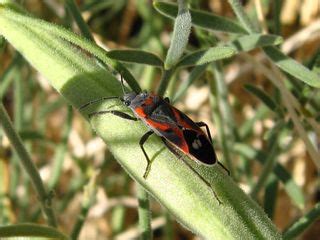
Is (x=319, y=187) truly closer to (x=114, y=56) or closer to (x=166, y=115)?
(x=166, y=115)

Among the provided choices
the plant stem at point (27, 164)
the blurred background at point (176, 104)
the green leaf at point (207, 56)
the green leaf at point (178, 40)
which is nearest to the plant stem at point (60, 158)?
the blurred background at point (176, 104)

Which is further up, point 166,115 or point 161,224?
point 166,115

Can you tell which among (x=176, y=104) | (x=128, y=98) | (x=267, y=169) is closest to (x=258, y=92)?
(x=267, y=169)

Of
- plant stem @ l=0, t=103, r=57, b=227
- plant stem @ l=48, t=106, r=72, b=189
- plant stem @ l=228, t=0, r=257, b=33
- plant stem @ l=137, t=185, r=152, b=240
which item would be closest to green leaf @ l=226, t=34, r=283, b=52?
plant stem @ l=228, t=0, r=257, b=33

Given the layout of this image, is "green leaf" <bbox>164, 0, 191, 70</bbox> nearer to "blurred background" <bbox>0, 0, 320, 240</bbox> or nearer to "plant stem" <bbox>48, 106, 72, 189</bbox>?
"blurred background" <bbox>0, 0, 320, 240</bbox>

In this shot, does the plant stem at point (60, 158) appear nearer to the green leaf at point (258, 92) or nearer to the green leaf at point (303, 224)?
the green leaf at point (258, 92)

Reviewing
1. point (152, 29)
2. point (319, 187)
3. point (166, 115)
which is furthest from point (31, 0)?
point (166, 115)

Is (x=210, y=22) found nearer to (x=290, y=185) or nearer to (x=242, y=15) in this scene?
(x=242, y=15)
